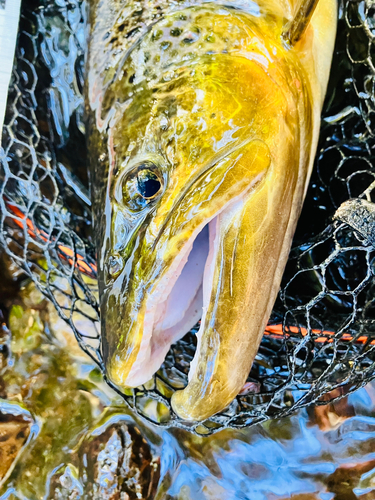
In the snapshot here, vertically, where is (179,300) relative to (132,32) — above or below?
below

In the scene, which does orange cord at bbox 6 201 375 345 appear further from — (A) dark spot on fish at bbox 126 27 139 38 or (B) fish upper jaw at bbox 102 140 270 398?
(A) dark spot on fish at bbox 126 27 139 38

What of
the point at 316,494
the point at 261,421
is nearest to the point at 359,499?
the point at 316,494

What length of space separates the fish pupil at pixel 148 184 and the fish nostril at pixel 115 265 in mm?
189

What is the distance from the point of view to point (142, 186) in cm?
111

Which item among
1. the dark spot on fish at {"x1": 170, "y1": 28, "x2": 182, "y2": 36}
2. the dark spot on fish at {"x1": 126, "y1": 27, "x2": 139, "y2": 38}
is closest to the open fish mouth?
the dark spot on fish at {"x1": 170, "y1": 28, "x2": 182, "y2": 36}

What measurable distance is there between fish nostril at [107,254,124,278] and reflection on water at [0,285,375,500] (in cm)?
93

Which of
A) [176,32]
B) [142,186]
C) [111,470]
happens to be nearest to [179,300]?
[142,186]

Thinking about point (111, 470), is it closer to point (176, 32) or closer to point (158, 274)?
point (158, 274)

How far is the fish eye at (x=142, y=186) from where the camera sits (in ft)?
3.59

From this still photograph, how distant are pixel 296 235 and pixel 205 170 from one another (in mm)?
681

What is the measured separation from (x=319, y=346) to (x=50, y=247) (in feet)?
3.74

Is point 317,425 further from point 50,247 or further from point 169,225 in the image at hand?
point 50,247

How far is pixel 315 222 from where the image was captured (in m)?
1.57

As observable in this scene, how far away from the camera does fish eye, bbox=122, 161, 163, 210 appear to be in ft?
3.59
